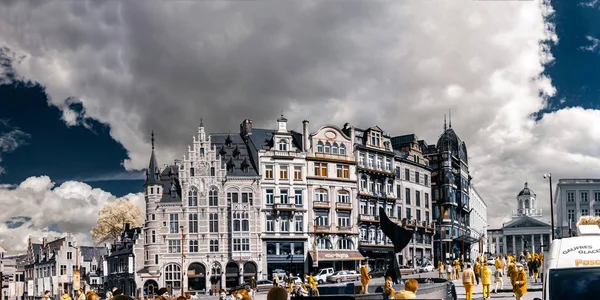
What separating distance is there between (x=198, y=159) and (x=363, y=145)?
18.5 meters

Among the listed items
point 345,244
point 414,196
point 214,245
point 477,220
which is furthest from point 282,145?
point 477,220

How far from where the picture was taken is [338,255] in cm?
7525

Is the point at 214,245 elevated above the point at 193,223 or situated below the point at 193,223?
below

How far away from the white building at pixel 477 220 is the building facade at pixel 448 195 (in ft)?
49.1

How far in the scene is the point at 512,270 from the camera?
28438 mm

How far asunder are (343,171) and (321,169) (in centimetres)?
276

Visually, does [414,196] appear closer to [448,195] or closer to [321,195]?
[448,195]

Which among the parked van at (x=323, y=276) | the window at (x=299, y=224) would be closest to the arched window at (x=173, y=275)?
the window at (x=299, y=224)

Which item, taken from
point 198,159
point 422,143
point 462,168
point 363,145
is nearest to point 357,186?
point 363,145

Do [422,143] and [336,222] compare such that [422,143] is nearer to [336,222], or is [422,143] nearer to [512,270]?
[336,222]

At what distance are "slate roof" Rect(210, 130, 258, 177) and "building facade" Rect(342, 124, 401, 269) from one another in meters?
11.3

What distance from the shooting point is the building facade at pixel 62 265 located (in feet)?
338

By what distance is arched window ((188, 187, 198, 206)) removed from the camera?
71.8 m

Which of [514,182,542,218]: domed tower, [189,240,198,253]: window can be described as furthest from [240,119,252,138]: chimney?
[514,182,542,218]: domed tower
